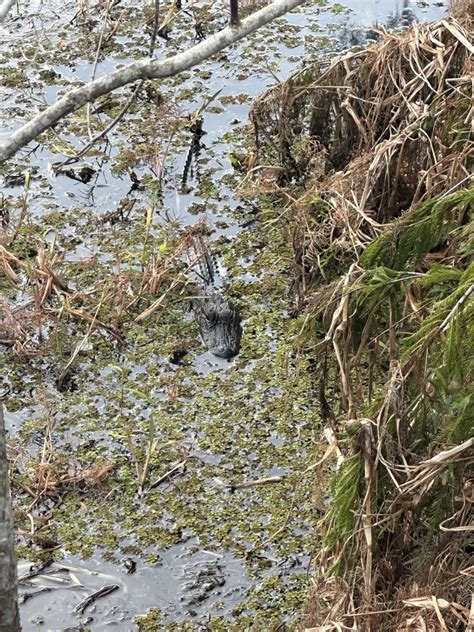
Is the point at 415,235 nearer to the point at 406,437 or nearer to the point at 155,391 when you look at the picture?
the point at 406,437

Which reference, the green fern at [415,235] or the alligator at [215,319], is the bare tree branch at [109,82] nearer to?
the green fern at [415,235]

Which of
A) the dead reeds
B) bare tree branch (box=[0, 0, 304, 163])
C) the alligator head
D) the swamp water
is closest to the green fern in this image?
the dead reeds

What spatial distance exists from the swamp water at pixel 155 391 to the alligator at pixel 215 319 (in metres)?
0.06

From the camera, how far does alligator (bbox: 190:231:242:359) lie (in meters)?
4.51

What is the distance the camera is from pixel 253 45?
696 centimetres

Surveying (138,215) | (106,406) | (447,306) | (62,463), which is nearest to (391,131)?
(138,215)

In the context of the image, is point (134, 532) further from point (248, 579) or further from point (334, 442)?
point (334, 442)

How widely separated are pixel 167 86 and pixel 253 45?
82cm

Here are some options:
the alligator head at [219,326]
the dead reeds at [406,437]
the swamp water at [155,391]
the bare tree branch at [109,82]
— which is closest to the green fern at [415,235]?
the dead reeds at [406,437]

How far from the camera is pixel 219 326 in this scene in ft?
15.0

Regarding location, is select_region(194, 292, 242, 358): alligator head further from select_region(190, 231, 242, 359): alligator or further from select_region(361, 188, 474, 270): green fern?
select_region(361, 188, 474, 270): green fern

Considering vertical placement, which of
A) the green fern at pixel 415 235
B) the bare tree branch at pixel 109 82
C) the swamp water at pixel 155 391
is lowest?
the swamp water at pixel 155 391

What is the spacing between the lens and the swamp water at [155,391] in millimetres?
3496

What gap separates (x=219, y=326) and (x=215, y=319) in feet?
0.16
